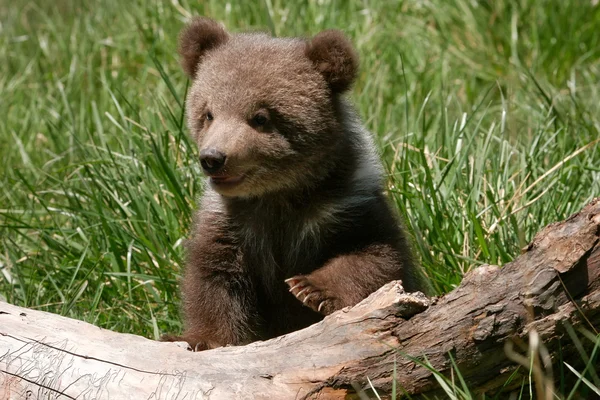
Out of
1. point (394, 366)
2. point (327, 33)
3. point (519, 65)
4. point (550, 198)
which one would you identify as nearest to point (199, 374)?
point (394, 366)

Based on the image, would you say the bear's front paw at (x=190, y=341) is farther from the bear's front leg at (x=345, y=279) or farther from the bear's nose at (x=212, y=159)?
the bear's nose at (x=212, y=159)

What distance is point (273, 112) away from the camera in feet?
16.0

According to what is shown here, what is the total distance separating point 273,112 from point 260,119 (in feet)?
0.24

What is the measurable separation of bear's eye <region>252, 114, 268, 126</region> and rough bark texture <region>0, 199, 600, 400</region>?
4.07 ft

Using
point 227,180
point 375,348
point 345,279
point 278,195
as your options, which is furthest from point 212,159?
point 375,348

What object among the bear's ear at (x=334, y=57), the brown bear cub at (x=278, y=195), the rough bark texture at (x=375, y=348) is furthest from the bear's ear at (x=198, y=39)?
the rough bark texture at (x=375, y=348)

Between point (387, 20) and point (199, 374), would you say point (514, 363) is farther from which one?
point (387, 20)

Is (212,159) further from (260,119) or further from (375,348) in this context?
(375,348)

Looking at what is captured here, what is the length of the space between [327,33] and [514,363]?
204cm

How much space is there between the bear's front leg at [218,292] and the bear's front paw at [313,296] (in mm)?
469

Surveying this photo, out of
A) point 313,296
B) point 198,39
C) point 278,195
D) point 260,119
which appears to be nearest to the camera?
point 313,296

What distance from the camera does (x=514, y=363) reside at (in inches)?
151

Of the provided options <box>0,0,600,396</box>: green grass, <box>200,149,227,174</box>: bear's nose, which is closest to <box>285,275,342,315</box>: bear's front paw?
<box>200,149,227,174</box>: bear's nose

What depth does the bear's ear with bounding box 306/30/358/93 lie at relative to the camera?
197 inches
